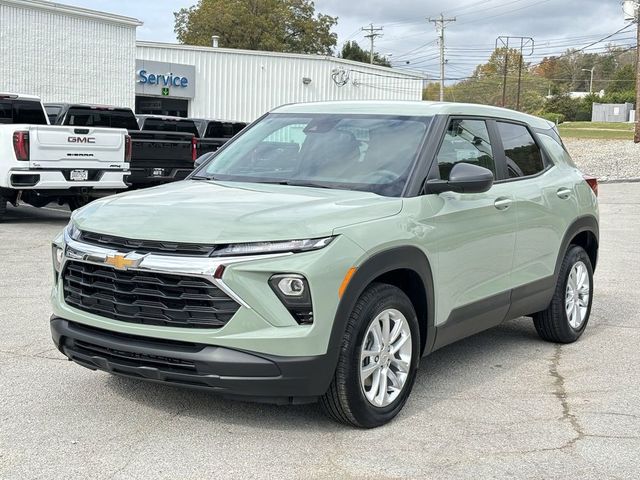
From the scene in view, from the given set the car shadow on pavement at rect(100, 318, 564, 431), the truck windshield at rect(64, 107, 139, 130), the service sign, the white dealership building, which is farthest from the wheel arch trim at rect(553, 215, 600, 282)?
the service sign

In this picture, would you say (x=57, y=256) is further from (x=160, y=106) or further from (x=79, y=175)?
(x=160, y=106)

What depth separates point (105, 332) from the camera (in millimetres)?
4332

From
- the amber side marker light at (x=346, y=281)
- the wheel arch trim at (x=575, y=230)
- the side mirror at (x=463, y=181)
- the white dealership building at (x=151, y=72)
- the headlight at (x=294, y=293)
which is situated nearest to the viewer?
the headlight at (x=294, y=293)

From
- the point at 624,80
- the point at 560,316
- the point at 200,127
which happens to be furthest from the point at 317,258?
the point at 624,80

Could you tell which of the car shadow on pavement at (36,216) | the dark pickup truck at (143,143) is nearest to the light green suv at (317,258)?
the car shadow on pavement at (36,216)

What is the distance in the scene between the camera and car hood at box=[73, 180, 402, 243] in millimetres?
4086

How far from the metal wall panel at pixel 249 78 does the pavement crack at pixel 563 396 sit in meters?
30.5

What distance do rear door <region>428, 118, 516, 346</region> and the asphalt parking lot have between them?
51 cm

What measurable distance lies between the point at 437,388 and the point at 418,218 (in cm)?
125

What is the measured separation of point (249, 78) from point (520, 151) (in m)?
33.5

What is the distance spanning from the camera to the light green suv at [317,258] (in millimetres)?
4031

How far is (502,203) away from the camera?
5.61 meters

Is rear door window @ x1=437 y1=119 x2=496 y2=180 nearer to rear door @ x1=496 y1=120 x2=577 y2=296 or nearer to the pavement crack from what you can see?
rear door @ x1=496 y1=120 x2=577 y2=296

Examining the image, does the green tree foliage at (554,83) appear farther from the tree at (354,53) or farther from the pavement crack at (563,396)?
the pavement crack at (563,396)
